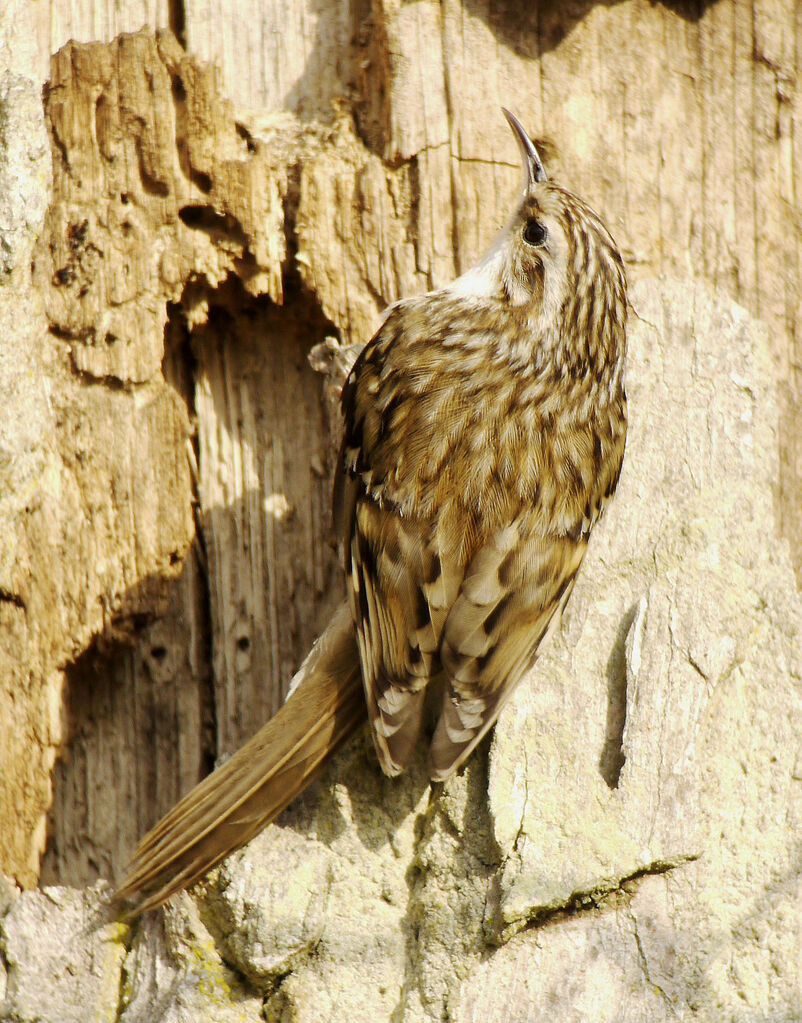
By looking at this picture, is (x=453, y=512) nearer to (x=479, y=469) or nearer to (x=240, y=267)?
(x=479, y=469)

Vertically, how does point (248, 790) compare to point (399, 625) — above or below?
below

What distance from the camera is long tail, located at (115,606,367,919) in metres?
2.35

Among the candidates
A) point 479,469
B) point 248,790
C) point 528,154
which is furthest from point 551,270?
point 248,790

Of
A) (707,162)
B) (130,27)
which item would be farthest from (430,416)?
(130,27)

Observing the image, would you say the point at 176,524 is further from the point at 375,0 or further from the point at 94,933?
the point at 375,0

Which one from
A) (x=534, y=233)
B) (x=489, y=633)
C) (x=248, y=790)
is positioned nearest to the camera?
(x=248, y=790)

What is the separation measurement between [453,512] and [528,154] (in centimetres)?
99

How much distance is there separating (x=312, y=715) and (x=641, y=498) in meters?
1.01

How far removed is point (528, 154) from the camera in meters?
2.85

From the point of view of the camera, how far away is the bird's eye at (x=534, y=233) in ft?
9.23

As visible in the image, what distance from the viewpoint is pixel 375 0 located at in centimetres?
296

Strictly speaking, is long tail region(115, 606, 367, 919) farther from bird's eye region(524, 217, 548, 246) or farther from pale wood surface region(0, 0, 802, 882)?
bird's eye region(524, 217, 548, 246)

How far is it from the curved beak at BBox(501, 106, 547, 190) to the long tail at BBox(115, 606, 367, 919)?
1308 mm

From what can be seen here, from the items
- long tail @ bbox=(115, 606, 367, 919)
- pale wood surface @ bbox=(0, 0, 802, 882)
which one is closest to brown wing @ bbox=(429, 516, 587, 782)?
long tail @ bbox=(115, 606, 367, 919)
